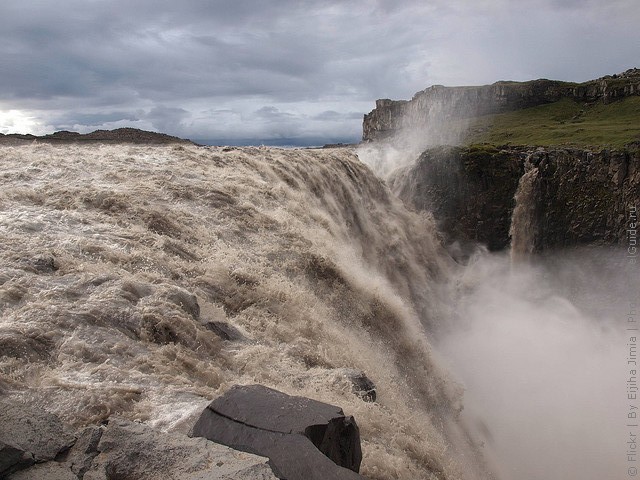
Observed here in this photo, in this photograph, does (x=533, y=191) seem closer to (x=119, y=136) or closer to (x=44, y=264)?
(x=119, y=136)

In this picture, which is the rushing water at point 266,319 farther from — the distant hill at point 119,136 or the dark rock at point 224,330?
the distant hill at point 119,136

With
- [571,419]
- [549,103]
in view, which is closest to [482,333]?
[571,419]

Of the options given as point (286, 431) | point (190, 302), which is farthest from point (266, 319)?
point (286, 431)

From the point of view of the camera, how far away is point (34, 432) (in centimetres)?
584

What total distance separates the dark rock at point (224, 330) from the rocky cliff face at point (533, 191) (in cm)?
3297

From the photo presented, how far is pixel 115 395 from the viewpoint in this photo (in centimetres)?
771

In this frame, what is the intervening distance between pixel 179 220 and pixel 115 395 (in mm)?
7986

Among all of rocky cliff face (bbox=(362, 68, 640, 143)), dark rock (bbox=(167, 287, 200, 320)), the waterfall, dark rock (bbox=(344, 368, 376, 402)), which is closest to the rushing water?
dark rock (bbox=(167, 287, 200, 320))

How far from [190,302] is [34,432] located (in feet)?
16.3

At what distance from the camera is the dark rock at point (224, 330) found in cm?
1027

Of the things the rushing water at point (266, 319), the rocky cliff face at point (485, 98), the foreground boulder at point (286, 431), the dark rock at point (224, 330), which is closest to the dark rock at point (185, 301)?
the rushing water at point (266, 319)

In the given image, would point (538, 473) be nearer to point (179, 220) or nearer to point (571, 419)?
point (571, 419)

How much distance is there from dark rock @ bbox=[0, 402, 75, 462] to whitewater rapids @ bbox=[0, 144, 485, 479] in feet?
3.89

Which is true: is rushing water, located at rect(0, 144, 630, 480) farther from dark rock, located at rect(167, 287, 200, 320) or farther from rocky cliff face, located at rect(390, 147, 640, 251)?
rocky cliff face, located at rect(390, 147, 640, 251)
